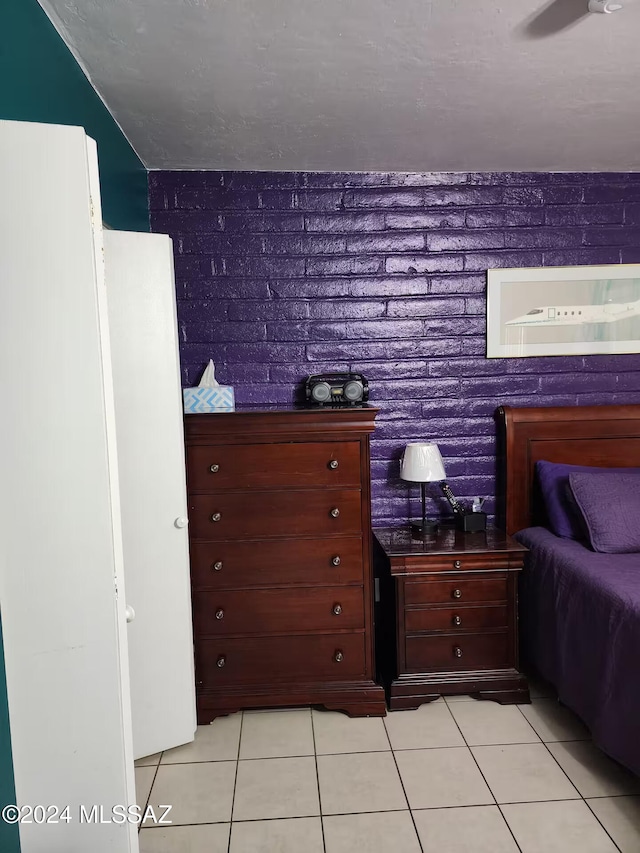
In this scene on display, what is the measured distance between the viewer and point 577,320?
337cm

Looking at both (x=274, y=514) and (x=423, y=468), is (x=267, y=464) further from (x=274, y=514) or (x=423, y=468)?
(x=423, y=468)

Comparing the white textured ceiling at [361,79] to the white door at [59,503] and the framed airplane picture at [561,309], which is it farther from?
the white door at [59,503]

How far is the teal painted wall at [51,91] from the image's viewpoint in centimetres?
154

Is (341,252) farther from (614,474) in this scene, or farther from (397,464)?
(614,474)

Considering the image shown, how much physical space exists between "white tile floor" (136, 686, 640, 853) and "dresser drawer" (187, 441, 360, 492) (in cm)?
102

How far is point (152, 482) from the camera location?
253cm

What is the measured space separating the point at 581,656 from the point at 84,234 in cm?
229

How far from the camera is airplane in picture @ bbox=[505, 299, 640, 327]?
132 inches

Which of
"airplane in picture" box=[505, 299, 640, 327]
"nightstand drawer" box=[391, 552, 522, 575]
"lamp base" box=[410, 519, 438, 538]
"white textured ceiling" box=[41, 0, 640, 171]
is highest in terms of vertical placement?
"white textured ceiling" box=[41, 0, 640, 171]

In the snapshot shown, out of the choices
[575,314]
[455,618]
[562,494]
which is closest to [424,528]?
[455,618]

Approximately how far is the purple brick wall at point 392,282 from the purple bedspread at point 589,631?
2.10ft

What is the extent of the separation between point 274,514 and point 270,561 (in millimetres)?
203

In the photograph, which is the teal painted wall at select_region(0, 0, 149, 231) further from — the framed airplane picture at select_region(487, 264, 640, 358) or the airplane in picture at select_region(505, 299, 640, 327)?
the airplane in picture at select_region(505, 299, 640, 327)

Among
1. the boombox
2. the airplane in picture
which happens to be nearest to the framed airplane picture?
the airplane in picture
